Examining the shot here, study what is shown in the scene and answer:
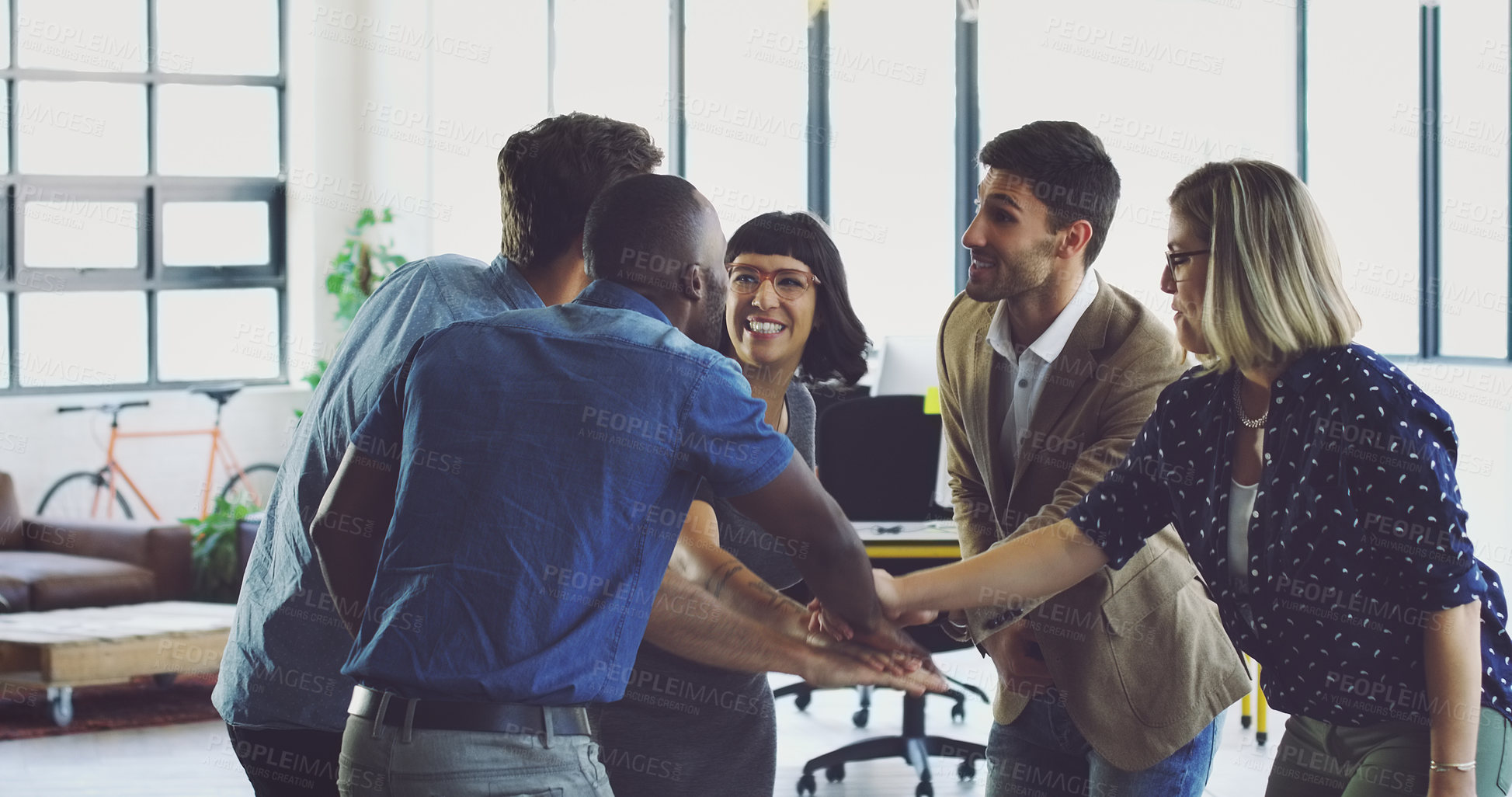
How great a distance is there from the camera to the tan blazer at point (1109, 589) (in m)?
2.07

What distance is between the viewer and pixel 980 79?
28.8 ft

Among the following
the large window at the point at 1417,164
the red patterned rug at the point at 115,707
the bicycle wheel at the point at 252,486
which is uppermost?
the large window at the point at 1417,164

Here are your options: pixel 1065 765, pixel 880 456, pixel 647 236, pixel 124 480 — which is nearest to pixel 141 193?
pixel 124 480

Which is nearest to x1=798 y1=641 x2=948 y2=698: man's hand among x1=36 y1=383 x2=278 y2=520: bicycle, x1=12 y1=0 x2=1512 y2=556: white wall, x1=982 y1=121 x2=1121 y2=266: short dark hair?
x1=982 y1=121 x2=1121 y2=266: short dark hair

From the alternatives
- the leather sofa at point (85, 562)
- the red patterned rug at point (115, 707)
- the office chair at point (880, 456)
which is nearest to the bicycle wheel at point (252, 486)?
the leather sofa at point (85, 562)

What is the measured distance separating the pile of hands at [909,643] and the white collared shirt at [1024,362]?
180mm

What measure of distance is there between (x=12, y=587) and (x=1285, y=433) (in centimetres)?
567

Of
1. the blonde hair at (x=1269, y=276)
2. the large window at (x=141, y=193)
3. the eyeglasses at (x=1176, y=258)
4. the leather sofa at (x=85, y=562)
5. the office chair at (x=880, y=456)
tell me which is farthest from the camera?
the large window at (x=141, y=193)

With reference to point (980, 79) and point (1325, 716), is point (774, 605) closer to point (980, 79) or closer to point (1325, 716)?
point (1325, 716)

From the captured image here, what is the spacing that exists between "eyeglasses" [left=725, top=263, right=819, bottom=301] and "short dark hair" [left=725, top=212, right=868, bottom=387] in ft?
0.09

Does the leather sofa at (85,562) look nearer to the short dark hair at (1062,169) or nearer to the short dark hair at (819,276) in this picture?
the short dark hair at (819,276)

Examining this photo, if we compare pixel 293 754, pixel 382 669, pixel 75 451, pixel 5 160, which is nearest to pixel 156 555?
pixel 75 451

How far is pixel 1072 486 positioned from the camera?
215 centimetres

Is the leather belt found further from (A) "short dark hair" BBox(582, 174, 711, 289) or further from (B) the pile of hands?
(B) the pile of hands
